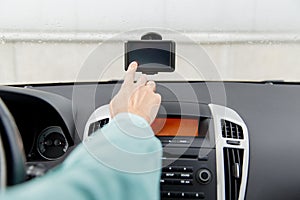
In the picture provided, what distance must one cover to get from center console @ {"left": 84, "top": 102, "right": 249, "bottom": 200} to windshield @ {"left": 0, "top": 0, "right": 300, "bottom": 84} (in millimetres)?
470

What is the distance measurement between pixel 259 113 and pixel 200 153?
1.13ft

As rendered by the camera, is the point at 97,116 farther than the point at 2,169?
Yes

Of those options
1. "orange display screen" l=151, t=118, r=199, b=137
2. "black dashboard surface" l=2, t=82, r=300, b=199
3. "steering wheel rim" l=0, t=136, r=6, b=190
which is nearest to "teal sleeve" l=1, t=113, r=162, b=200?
"steering wheel rim" l=0, t=136, r=6, b=190

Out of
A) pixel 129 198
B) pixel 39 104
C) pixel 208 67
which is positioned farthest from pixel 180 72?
pixel 129 198

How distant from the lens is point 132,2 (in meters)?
2.39

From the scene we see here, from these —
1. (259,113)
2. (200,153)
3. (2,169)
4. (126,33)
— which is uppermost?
(126,33)

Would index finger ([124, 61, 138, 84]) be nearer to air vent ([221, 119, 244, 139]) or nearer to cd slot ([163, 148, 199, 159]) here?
cd slot ([163, 148, 199, 159])

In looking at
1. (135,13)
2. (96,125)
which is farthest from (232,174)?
(135,13)

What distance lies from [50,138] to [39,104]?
0.57 feet

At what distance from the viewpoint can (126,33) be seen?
2285mm

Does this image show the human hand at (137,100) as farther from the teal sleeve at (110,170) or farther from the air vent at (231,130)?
the air vent at (231,130)

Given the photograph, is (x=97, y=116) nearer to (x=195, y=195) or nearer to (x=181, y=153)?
(x=181, y=153)

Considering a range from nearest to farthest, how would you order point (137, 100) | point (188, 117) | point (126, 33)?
point (137, 100)
point (188, 117)
point (126, 33)

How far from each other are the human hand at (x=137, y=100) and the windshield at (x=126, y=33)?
95 cm
